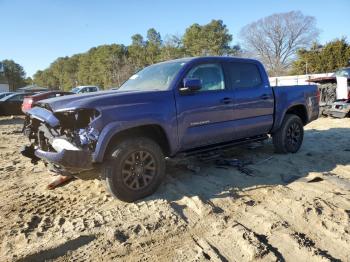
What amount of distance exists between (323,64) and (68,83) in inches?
2243

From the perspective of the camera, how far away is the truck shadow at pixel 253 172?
4891mm

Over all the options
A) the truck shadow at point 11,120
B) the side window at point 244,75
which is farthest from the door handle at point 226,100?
the truck shadow at point 11,120

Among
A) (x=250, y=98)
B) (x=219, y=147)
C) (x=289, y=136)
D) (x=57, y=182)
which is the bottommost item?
(x=57, y=182)

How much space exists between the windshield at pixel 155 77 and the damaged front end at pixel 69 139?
129 centimetres

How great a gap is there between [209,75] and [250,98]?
2.89 ft

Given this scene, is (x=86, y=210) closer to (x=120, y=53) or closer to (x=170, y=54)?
(x=170, y=54)

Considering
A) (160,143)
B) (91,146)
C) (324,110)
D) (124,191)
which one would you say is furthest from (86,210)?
(324,110)

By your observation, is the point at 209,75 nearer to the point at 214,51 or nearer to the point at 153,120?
the point at 153,120

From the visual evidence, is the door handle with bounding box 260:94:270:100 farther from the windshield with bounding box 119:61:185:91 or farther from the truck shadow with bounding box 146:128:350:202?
the windshield with bounding box 119:61:185:91

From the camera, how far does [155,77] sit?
548 centimetres

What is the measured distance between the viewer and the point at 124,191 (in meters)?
4.41

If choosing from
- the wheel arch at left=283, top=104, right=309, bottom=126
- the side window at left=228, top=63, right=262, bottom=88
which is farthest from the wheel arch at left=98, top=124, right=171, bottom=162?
the wheel arch at left=283, top=104, right=309, bottom=126

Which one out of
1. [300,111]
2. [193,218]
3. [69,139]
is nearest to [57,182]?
[69,139]

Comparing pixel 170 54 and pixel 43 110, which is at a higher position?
pixel 170 54
